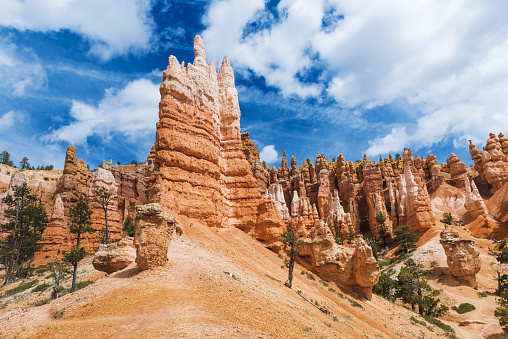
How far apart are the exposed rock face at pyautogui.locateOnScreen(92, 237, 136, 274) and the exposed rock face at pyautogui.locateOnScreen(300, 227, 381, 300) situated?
19843 mm

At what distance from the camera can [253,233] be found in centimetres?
3438

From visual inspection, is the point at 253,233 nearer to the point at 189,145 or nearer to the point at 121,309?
the point at 189,145

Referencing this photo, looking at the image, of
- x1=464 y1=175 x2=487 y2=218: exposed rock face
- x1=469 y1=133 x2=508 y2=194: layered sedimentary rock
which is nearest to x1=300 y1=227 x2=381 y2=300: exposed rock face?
x1=464 y1=175 x2=487 y2=218: exposed rock face

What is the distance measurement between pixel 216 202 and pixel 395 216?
52325 millimetres

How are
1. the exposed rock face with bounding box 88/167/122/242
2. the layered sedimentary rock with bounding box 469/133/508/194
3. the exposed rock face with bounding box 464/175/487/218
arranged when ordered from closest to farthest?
the exposed rock face with bounding box 88/167/122/242 < the exposed rock face with bounding box 464/175/487/218 < the layered sedimentary rock with bounding box 469/133/508/194

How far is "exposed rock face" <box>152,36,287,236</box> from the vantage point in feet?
88.4

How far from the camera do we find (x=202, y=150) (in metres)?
30.0

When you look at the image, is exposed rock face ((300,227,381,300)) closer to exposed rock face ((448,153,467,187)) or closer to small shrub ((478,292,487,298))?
small shrub ((478,292,487,298))

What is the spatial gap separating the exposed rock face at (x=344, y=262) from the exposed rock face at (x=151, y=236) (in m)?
21.6

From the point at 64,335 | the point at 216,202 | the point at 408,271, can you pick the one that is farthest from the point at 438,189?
the point at 64,335

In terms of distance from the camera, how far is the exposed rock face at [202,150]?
88.4 ft

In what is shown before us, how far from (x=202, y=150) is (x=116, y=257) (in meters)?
13.7

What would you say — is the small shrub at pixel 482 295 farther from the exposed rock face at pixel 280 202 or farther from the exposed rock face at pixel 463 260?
the exposed rock face at pixel 280 202

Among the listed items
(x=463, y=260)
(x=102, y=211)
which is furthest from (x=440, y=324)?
(x=102, y=211)
